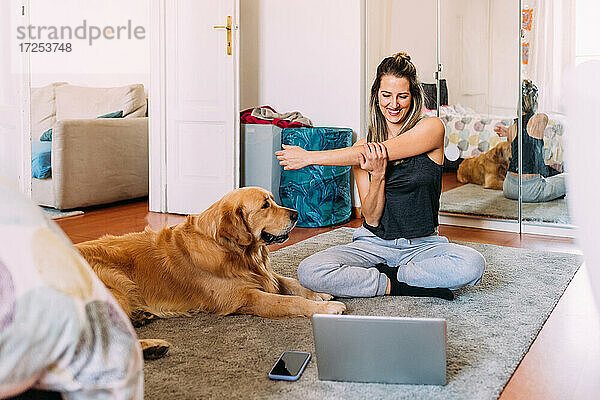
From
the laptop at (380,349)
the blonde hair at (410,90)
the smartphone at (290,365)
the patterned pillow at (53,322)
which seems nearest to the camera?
the patterned pillow at (53,322)

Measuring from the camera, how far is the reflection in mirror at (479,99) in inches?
158

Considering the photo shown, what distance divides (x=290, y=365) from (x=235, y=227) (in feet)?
1.99

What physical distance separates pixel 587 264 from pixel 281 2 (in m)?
3.69

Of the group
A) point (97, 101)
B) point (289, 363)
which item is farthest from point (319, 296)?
point (97, 101)

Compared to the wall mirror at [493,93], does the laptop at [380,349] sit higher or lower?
lower

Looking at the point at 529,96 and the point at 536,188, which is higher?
the point at 529,96

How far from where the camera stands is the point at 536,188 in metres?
4.00

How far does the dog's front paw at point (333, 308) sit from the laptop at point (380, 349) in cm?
49

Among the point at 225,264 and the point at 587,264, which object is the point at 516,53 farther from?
the point at 587,264

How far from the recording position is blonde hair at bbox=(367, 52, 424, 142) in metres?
2.60

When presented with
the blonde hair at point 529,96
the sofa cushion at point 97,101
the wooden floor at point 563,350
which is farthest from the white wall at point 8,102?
the blonde hair at point 529,96

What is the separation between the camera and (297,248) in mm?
3500

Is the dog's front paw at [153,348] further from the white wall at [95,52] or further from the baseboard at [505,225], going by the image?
the white wall at [95,52]

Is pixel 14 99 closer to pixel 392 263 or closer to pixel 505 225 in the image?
pixel 392 263
